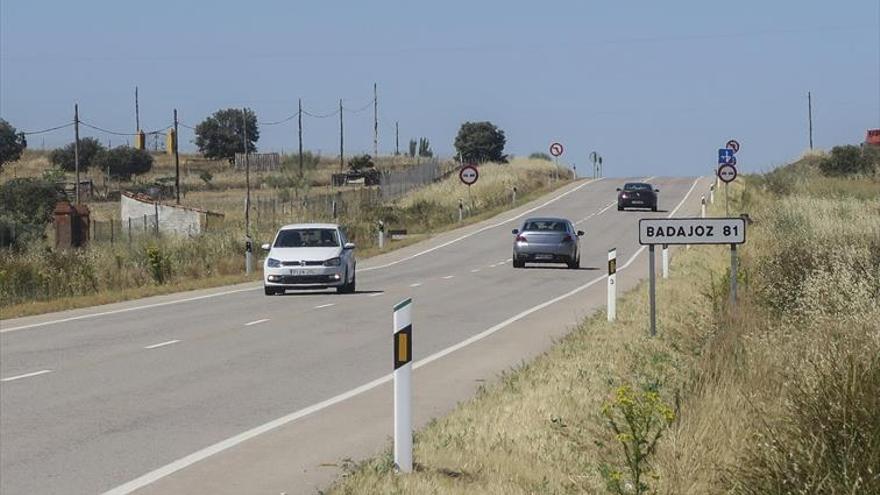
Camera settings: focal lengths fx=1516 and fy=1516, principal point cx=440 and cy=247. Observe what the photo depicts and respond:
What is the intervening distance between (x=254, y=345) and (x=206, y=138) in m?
136

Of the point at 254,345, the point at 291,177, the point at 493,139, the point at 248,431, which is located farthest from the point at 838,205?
the point at 493,139

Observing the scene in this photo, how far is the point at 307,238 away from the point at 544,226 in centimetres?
1123

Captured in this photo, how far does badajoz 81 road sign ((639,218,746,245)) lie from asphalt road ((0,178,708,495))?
2209 mm

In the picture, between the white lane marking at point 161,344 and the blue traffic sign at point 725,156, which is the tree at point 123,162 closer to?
the blue traffic sign at point 725,156

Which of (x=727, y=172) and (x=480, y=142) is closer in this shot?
(x=727, y=172)

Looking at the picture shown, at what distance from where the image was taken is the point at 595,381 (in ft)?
46.2

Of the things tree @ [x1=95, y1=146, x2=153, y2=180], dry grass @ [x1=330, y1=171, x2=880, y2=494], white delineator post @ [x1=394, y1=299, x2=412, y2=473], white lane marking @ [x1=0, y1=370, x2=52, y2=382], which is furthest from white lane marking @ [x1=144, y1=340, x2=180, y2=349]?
tree @ [x1=95, y1=146, x2=153, y2=180]

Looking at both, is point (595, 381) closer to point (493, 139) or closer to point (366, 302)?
point (366, 302)

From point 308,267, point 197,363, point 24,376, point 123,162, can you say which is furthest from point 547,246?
point 123,162

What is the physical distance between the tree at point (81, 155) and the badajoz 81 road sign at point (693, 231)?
12009 centimetres

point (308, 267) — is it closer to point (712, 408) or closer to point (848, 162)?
point (712, 408)

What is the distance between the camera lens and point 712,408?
10141mm

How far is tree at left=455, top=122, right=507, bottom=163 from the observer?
148125 millimetres

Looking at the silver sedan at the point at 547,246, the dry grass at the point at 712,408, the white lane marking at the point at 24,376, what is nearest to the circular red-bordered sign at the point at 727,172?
the silver sedan at the point at 547,246
